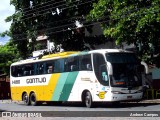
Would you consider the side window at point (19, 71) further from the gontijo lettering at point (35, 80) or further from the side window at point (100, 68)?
the side window at point (100, 68)

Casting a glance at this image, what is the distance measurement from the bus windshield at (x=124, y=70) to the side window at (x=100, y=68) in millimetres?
361

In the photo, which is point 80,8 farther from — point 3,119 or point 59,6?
point 3,119

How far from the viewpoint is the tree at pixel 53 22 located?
97.5 feet

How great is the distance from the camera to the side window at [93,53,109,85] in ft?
68.7

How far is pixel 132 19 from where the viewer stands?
21797 millimetres

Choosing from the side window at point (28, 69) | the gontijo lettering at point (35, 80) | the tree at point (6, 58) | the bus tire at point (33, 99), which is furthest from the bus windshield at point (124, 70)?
the tree at point (6, 58)

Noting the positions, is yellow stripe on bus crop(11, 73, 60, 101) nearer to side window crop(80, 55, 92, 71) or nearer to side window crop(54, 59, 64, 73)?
side window crop(54, 59, 64, 73)

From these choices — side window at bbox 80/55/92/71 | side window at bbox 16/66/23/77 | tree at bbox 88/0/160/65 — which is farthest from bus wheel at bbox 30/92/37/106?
tree at bbox 88/0/160/65

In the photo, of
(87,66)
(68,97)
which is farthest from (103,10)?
(68,97)

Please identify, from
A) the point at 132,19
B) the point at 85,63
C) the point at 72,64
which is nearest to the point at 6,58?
the point at 72,64

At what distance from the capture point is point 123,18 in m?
21.9

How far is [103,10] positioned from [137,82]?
5.14 meters

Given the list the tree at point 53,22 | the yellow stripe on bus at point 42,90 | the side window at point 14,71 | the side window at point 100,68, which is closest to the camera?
the side window at point 100,68

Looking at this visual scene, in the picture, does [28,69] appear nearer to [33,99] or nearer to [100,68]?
[33,99]
